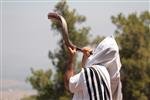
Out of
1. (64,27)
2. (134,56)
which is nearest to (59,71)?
(134,56)

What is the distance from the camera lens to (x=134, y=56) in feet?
72.1

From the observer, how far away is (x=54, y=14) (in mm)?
4375

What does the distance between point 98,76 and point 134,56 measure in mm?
17987

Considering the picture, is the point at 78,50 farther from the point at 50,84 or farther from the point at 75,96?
the point at 50,84

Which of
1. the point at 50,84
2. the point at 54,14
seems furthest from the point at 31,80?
the point at 54,14

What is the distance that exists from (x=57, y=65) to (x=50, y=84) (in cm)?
85

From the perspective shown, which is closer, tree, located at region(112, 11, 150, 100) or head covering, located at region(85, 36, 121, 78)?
head covering, located at region(85, 36, 121, 78)

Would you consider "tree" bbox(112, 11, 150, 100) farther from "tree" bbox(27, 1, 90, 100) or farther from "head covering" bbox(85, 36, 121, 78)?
"head covering" bbox(85, 36, 121, 78)

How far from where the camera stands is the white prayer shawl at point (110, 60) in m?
4.14

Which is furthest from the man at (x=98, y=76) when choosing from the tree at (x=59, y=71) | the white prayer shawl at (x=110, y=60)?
the tree at (x=59, y=71)

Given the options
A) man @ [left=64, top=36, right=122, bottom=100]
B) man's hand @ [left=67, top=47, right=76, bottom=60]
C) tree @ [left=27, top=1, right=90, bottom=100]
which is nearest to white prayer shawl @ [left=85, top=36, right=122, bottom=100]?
man @ [left=64, top=36, right=122, bottom=100]

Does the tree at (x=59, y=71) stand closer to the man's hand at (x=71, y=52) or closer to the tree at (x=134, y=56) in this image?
the tree at (x=134, y=56)

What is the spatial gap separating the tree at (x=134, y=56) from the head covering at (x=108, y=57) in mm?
16946

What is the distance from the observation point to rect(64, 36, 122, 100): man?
4082mm
